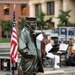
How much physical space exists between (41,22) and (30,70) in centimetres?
3924

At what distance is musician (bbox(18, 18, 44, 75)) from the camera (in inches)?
267

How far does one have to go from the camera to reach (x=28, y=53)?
6.79 meters

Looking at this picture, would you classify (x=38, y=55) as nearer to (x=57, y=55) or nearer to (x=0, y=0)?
(x=57, y=55)

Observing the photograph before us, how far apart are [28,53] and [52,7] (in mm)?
58252

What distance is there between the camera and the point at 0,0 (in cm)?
7238

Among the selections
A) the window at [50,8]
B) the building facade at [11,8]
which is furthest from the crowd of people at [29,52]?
A: the building facade at [11,8]

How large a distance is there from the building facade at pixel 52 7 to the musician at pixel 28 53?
5035cm

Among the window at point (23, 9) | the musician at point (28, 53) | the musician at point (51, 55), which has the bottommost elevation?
the musician at point (51, 55)

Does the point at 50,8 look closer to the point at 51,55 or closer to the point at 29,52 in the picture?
the point at 51,55

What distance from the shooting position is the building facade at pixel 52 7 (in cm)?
5871

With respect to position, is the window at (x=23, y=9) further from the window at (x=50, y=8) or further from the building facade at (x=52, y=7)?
the window at (x=50, y=8)

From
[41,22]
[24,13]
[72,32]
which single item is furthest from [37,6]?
[72,32]

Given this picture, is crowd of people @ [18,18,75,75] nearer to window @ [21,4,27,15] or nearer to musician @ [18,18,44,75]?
musician @ [18,18,44,75]

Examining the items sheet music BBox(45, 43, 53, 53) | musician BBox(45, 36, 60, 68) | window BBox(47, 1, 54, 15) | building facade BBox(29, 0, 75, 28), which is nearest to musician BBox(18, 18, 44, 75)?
musician BBox(45, 36, 60, 68)
